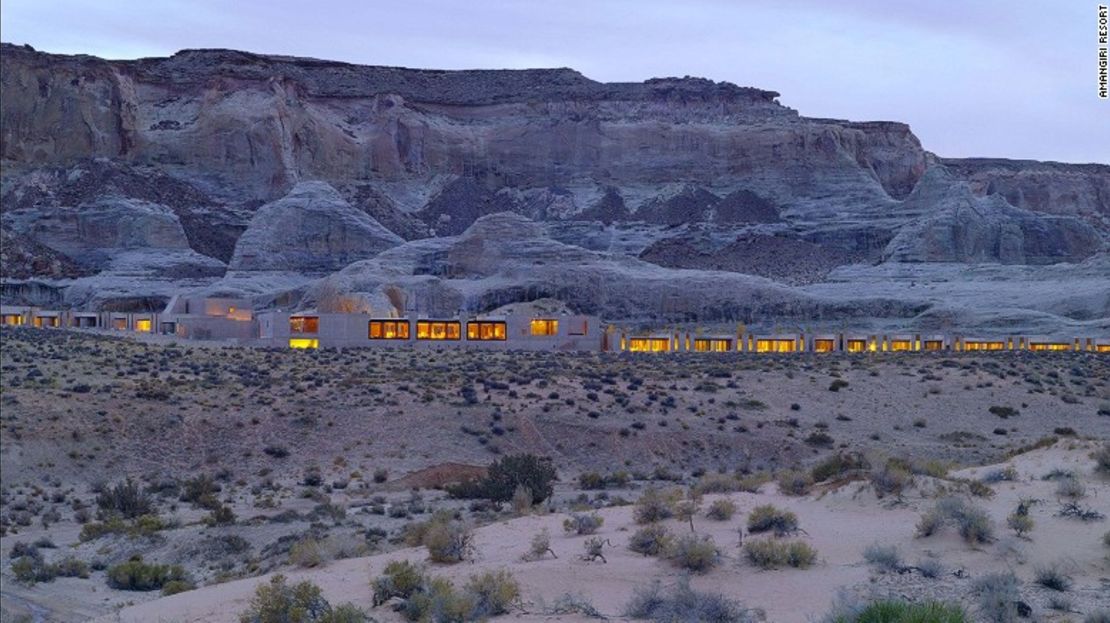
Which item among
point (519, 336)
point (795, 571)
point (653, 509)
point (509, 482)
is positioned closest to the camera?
point (795, 571)

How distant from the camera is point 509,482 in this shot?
27.8m

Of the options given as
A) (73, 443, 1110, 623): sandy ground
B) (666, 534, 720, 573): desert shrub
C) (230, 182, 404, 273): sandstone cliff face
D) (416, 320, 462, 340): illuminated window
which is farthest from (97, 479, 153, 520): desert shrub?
(230, 182, 404, 273): sandstone cliff face

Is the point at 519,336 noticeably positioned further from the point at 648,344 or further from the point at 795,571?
the point at 795,571

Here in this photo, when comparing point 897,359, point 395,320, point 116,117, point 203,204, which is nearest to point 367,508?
point 897,359

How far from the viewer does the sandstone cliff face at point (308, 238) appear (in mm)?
109688

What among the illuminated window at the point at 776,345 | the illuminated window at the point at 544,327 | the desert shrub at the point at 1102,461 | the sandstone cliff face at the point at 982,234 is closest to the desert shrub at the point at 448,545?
the desert shrub at the point at 1102,461

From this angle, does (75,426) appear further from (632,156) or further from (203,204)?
(632,156)

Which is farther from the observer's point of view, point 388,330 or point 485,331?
point 485,331

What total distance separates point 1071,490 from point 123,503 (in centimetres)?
2113

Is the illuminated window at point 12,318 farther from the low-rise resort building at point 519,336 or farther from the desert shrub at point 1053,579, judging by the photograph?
the desert shrub at point 1053,579

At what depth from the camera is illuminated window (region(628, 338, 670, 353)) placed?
72500 mm

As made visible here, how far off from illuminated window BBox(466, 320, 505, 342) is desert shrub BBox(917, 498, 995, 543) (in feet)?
179

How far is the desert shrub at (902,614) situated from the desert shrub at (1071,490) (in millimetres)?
6812

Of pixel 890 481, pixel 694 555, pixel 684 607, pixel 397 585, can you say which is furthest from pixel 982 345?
pixel 684 607
